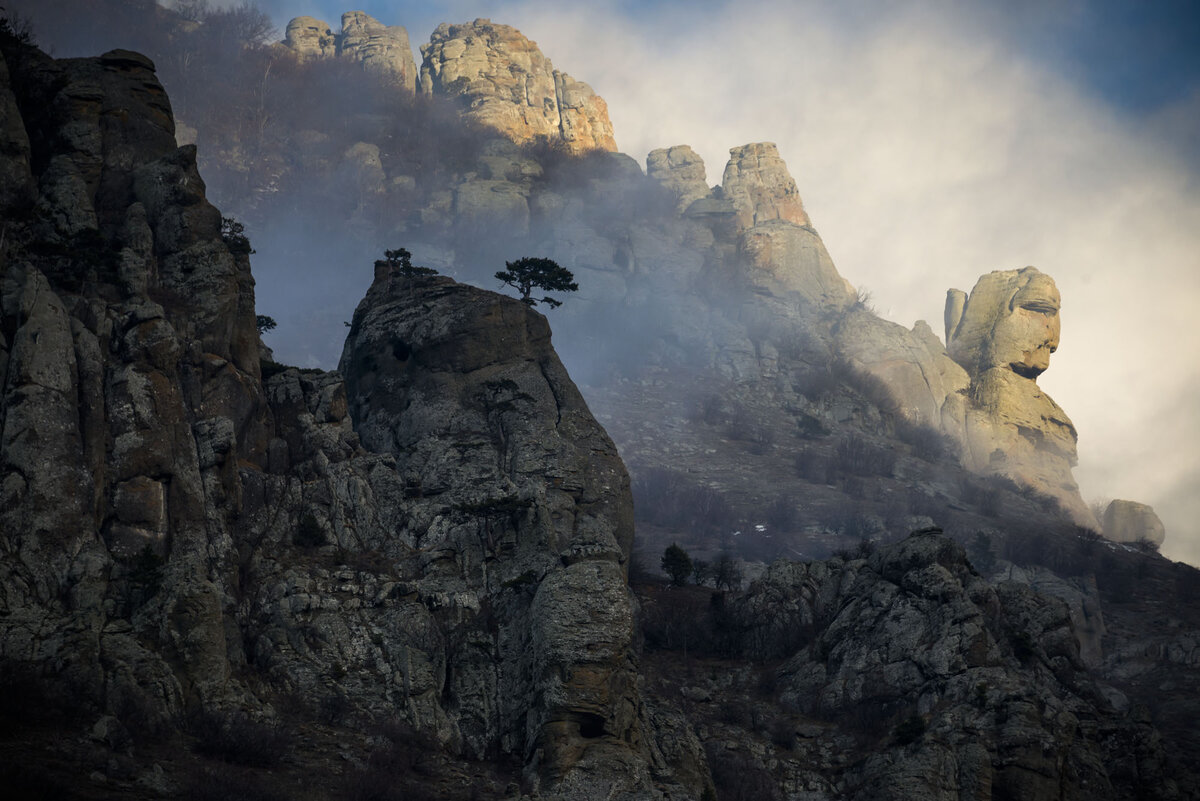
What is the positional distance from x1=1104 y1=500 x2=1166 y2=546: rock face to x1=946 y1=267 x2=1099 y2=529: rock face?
14.2 feet

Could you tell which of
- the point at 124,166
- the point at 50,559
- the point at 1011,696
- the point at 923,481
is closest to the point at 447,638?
the point at 50,559

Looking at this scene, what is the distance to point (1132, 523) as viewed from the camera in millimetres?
171500

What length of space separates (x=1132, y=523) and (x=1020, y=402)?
2878cm

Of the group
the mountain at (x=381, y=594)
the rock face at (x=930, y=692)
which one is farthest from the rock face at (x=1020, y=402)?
the rock face at (x=930, y=692)

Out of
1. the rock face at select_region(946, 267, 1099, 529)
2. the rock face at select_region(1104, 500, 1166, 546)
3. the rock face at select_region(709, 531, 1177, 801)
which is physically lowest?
the rock face at select_region(709, 531, 1177, 801)

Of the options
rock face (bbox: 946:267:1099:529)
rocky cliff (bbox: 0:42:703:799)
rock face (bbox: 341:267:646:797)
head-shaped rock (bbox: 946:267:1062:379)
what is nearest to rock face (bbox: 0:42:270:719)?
rocky cliff (bbox: 0:42:703:799)

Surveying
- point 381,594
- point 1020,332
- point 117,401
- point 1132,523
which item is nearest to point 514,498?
point 381,594

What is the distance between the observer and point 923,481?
147250 millimetres

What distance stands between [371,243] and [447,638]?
166307 millimetres

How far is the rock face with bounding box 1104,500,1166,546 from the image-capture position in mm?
168500

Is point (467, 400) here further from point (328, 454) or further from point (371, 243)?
point (371, 243)

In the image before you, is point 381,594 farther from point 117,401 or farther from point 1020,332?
point 1020,332

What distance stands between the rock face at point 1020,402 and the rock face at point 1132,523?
4.33 metres

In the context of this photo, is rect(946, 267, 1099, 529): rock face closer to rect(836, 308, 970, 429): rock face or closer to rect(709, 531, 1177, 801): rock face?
rect(836, 308, 970, 429): rock face
